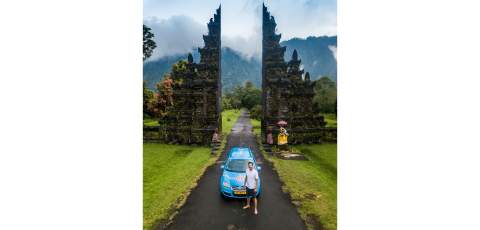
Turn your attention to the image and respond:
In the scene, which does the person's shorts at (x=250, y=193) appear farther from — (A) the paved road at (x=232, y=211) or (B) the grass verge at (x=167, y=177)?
(B) the grass verge at (x=167, y=177)

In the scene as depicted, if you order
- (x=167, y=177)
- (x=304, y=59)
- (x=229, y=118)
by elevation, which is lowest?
(x=167, y=177)

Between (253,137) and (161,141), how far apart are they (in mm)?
5406

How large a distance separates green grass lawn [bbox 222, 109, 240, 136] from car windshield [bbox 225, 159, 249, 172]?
9.26 metres

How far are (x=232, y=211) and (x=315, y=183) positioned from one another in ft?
8.78

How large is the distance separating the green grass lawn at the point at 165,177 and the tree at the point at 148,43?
3.65 m

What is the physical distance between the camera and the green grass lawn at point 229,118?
17411 millimetres

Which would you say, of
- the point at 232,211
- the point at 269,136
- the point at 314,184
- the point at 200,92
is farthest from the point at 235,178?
the point at 200,92

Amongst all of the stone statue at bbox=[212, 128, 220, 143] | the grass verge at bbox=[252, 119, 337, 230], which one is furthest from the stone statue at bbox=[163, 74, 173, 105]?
the grass verge at bbox=[252, 119, 337, 230]

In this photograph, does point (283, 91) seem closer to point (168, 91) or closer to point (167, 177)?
point (168, 91)

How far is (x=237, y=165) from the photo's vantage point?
7316 millimetres

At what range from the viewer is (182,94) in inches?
607

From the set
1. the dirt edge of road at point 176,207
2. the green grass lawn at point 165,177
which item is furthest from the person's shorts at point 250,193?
the green grass lawn at point 165,177

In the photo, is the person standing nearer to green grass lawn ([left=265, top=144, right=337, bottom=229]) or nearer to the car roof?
green grass lawn ([left=265, top=144, right=337, bottom=229])
